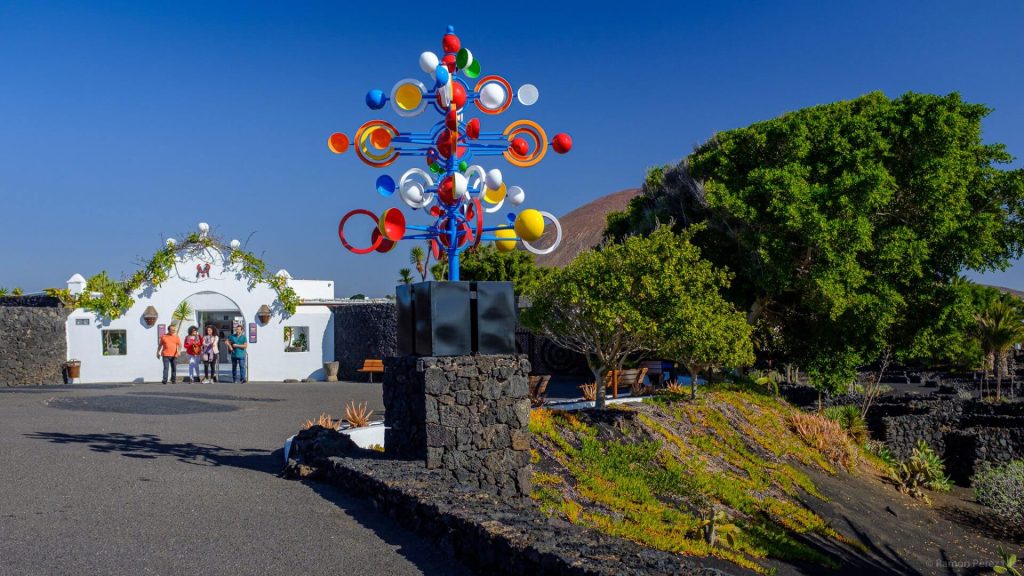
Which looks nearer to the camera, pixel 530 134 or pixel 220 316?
pixel 530 134

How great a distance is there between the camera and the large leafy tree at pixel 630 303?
13.7m

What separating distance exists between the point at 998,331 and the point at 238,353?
24368 mm

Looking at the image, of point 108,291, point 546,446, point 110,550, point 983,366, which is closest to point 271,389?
point 108,291

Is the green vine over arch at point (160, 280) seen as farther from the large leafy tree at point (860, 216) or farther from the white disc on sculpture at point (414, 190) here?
the white disc on sculpture at point (414, 190)

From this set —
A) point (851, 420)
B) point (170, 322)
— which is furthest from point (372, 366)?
point (851, 420)

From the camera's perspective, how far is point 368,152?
31.5ft

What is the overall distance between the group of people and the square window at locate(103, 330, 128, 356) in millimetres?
1079

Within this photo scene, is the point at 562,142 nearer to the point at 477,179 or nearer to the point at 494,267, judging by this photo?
the point at 477,179

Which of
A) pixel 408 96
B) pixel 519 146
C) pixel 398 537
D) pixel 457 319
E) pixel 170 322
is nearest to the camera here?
pixel 398 537

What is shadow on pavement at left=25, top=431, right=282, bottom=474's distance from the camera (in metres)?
10.3

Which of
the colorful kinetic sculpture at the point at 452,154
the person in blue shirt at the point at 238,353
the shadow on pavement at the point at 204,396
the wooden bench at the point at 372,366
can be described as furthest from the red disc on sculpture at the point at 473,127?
the person in blue shirt at the point at 238,353

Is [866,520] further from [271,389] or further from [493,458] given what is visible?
[271,389]

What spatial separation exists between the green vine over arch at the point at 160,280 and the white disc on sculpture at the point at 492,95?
16.8 m

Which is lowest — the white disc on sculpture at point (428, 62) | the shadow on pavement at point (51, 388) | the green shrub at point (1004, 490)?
the green shrub at point (1004, 490)
